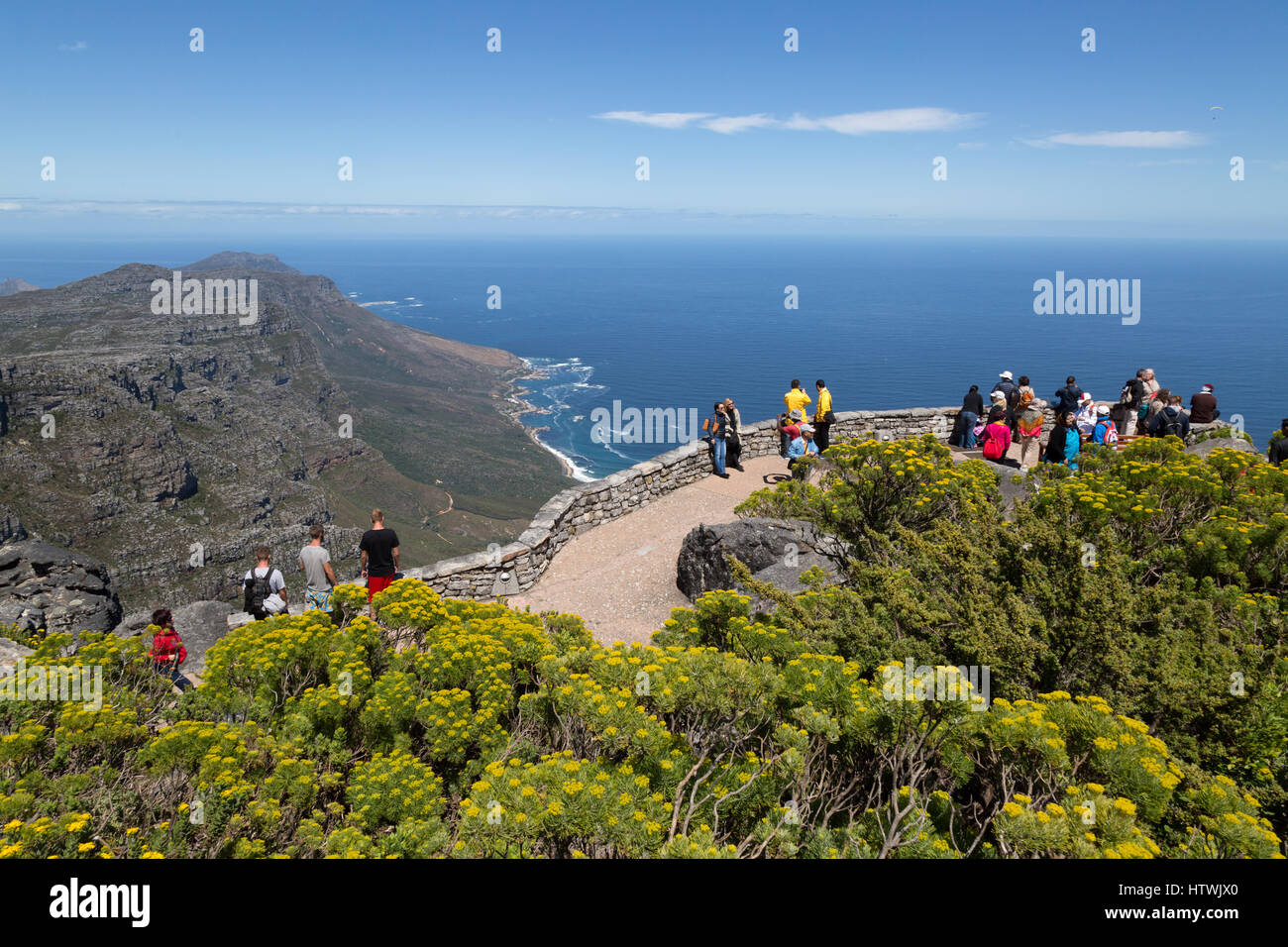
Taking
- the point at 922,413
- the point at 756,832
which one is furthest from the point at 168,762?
the point at 922,413

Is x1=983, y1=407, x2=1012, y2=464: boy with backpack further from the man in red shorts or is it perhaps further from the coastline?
the coastline

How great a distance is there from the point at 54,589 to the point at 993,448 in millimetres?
19701

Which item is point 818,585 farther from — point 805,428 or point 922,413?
point 922,413

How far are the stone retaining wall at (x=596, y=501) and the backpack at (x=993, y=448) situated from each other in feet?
13.7

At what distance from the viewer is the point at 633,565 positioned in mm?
13062

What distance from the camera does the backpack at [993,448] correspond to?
14.3 m

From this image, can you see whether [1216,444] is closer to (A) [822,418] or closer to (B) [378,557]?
(A) [822,418]

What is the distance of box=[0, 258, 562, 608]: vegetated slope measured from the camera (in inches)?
2886

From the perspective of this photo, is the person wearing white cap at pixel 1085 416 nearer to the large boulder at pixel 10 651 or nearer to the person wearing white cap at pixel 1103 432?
the person wearing white cap at pixel 1103 432

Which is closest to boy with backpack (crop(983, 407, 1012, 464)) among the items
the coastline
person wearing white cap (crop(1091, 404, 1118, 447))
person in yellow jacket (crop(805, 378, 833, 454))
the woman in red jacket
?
person wearing white cap (crop(1091, 404, 1118, 447))

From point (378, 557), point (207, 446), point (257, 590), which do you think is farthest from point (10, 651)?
point (207, 446)

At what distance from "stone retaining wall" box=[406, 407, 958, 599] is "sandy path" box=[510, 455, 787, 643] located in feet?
0.81

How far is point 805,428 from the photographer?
1569cm

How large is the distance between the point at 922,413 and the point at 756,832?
17.2 m
